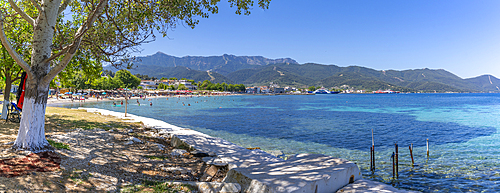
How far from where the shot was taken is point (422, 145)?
17984 millimetres

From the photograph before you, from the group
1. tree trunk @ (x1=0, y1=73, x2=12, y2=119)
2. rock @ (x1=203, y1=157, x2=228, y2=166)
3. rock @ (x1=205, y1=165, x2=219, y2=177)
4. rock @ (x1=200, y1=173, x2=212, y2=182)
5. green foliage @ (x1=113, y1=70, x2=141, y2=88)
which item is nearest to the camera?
rock @ (x1=200, y1=173, x2=212, y2=182)

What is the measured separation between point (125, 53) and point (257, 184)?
8429 mm

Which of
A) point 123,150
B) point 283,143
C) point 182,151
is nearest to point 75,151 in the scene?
point 123,150

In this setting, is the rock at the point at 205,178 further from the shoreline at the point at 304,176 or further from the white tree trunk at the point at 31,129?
the white tree trunk at the point at 31,129

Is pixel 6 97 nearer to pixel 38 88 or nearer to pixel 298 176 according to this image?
pixel 38 88

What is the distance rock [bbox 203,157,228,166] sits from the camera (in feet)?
27.1

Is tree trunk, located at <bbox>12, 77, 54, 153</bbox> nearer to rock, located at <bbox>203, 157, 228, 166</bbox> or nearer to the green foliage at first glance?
rock, located at <bbox>203, 157, 228, 166</bbox>

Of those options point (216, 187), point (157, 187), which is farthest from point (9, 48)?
point (216, 187)

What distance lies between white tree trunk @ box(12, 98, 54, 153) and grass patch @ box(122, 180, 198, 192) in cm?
336

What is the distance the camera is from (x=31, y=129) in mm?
6715

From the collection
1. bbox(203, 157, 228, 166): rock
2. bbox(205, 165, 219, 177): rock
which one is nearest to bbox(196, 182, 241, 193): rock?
bbox(205, 165, 219, 177): rock

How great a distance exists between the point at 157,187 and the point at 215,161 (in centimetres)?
302

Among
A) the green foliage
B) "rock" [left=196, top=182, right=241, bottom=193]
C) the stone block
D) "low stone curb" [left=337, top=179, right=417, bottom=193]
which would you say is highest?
the green foliage

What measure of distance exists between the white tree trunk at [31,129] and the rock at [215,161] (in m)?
4.70
